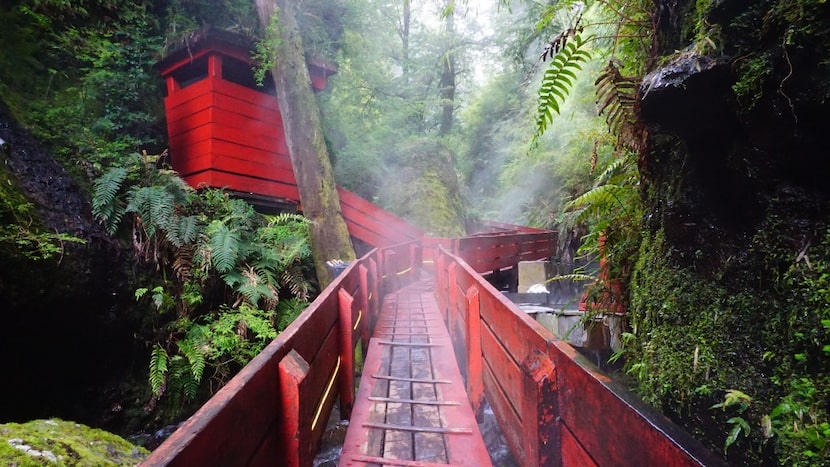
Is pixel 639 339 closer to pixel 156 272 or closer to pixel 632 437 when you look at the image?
pixel 632 437

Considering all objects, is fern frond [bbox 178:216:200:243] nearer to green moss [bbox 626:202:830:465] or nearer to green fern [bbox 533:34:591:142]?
green fern [bbox 533:34:591:142]

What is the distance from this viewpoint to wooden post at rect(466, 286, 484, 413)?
10.5ft

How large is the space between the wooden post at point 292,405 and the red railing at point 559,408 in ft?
3.28

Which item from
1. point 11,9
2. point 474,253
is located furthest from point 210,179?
point 474,253

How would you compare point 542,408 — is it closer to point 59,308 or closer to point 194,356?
point 194,356

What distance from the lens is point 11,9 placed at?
23.4 ft

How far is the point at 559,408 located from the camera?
154cm

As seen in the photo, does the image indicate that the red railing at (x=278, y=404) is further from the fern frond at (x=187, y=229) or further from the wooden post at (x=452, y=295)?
the fern frond at (x=187, y=229)

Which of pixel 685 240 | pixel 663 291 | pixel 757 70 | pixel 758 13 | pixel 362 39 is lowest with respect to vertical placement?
pixel 663 291

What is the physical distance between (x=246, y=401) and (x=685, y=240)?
2.34 m

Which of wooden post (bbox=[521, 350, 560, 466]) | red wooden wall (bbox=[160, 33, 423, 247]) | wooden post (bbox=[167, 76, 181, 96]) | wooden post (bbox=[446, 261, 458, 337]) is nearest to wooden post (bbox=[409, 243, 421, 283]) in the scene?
red wooden wall (bbox=[160, 33, 423, 247])

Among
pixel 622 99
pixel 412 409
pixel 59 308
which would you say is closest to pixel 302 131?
pixel 59 308

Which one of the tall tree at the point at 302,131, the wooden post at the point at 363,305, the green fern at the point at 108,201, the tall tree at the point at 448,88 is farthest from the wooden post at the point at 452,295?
the tall tree at the point at 448,88

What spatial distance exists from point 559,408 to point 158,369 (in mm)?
5330
